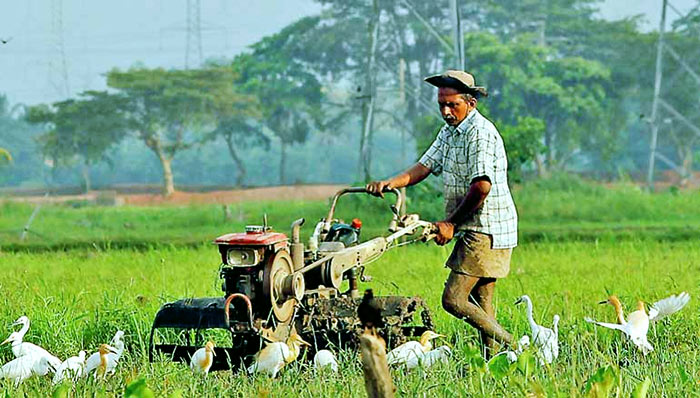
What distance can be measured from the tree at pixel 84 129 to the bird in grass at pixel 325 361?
1517 centimetres

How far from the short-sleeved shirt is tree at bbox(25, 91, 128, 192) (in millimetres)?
14843

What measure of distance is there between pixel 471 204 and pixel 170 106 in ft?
49.8

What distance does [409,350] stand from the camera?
5.05 meters

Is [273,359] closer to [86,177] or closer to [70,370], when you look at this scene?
[70,370]

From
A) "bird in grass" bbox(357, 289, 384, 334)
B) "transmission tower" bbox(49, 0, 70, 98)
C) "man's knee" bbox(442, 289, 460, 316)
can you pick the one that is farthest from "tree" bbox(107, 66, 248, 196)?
"man's knee" bbox(442, 289, 460, 316)

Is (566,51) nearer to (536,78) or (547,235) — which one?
(536,78)

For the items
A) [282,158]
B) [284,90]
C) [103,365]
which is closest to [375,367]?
[103,365]

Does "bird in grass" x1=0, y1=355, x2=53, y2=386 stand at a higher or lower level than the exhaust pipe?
lower

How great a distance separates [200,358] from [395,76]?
15.7 metres

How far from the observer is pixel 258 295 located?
16.0 feet

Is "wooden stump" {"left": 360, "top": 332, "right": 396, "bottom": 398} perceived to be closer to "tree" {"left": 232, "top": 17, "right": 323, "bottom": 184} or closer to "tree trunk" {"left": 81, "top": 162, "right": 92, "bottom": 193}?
"tree" {"left": 232, "top": 17, "right": 323, "bottom": 184}

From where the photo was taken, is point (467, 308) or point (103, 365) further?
point (467, 308)

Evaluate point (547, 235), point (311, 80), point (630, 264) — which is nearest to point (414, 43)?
point (311, 80)

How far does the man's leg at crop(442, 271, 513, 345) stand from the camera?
17.3 ft
